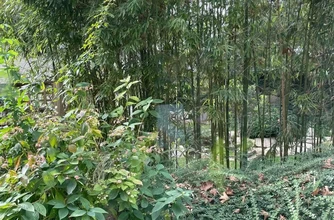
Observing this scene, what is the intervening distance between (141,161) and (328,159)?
4.55 feet

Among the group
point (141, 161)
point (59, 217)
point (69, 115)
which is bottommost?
point (59, 217)

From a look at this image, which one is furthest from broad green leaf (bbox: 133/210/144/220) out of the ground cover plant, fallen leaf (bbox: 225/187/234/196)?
fallen leaf (bbox: 225/187/234/196)

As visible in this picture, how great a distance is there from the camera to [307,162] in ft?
6.68

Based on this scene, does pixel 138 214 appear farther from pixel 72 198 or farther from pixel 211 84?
pixel 211 84

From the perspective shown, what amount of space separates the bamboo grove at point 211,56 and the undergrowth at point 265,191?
0.43 meters

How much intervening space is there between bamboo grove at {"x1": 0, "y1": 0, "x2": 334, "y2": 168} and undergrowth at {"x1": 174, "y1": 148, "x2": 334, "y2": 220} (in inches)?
17.0

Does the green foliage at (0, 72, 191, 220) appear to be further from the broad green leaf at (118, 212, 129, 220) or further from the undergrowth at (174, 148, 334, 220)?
the undergrowth at (174, 148, 334, 220)

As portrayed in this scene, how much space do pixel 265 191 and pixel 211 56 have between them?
0.98 meters

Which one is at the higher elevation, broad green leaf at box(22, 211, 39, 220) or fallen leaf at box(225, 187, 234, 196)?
broad green leaf at box(22, 211, 39, 220)

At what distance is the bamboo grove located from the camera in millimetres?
2236

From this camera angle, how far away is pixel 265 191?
1765mm

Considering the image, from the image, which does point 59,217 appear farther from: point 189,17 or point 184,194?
point 189,17

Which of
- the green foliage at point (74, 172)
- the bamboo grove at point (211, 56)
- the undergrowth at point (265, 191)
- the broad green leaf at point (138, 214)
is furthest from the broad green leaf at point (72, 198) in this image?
the bamboo grove at point (211, 56)

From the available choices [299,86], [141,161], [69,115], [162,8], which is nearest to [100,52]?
[162,8]
